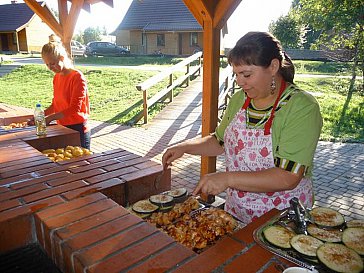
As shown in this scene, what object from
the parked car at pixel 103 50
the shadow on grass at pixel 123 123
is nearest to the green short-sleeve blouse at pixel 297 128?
the shadow on grass at pixel 123 123

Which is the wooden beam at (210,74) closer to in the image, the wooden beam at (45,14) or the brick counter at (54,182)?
the brick counter at (54,182)

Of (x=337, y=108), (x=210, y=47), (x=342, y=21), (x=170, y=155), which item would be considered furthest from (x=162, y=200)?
(x=342, y=21)

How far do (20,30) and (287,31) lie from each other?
2914 centimetres

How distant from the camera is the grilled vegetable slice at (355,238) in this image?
1.21 meters

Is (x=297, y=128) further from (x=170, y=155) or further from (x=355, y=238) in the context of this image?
(x=170, y=155)

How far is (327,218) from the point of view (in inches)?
56.3

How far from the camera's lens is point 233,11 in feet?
10.9

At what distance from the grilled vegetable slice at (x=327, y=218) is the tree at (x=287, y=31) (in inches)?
1152

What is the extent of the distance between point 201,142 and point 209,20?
65.0 inches

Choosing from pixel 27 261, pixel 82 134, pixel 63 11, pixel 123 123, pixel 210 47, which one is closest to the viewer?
pixel 27 261

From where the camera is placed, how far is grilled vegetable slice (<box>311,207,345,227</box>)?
1394 millimetres

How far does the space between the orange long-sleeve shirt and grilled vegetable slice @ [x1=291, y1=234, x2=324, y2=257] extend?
109 inches

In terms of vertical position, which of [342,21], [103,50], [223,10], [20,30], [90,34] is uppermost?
[90,34]

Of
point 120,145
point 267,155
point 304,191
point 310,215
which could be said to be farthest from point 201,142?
point 120,145
